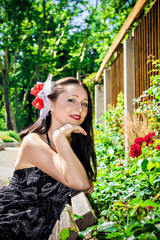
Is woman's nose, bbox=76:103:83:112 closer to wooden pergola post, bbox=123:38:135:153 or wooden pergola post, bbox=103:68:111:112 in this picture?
wooden pergola post, bbox=123:38:135:153

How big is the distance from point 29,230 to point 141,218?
3.19 ft

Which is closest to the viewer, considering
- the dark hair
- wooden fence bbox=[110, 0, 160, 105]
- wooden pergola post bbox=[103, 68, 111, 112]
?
the dark hair

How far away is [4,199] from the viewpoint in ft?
5.91

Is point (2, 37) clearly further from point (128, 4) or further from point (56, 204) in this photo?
point (56, 204)

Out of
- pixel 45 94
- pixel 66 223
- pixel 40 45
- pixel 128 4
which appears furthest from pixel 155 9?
pixel 40 45

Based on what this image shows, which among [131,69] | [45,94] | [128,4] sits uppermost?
[128,4]

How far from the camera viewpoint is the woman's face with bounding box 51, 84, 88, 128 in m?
1.93

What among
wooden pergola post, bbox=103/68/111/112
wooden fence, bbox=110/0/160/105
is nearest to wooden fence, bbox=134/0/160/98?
wooden fence, bbox=110/0/160/105

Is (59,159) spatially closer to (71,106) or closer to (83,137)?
(71,106)

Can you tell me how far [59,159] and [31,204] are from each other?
13.5 inches

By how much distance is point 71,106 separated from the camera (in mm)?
1924

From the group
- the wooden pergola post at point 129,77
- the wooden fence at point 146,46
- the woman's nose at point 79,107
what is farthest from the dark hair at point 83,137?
the wooden pergola post at point 129,77

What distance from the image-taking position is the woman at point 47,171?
1684 millimetres

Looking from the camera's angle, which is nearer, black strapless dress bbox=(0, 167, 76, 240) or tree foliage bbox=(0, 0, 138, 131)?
black strapless dress bbox=(0, 167, 76, 240)
